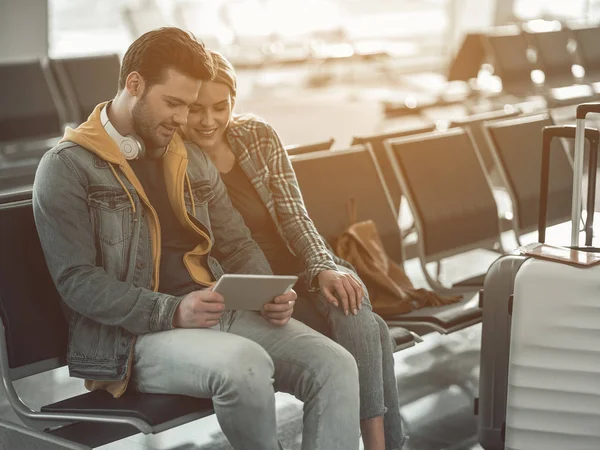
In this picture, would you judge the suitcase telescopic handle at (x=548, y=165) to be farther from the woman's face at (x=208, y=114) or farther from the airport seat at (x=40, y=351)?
the airport seat at (x=40, y=351)

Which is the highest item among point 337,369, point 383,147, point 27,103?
point 27,103

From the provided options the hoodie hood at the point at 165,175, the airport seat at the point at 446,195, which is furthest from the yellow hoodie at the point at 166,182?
the airport seat at the point at 446,195

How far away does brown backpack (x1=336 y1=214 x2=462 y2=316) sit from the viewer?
283 centimetres

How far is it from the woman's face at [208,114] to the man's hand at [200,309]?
1.91 ft

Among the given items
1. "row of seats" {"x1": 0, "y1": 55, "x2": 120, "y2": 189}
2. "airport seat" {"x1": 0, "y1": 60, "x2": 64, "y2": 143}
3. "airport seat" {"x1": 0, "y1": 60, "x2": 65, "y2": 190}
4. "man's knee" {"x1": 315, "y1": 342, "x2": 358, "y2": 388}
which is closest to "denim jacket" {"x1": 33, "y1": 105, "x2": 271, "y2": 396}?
"man's knee" {"x1": 315, "y1": 342, "x2": 358, "y2": 388}

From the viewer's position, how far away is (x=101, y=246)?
2.16m

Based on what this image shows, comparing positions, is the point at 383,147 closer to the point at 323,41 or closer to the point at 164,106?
the point at 164,106

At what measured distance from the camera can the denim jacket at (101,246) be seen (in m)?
2.08

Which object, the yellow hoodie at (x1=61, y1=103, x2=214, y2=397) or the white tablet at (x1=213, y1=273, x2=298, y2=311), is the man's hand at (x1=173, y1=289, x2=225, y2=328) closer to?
the white tablet at (x1=213, y1=273, x2=298, y2=311)

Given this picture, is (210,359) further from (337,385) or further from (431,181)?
(431,181)

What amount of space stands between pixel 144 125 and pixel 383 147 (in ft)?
5.31

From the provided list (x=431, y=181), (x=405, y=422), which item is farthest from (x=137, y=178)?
(x=431, y=181)

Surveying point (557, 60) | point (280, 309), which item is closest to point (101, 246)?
point (280, 309)

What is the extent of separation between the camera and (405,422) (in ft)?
9.45
